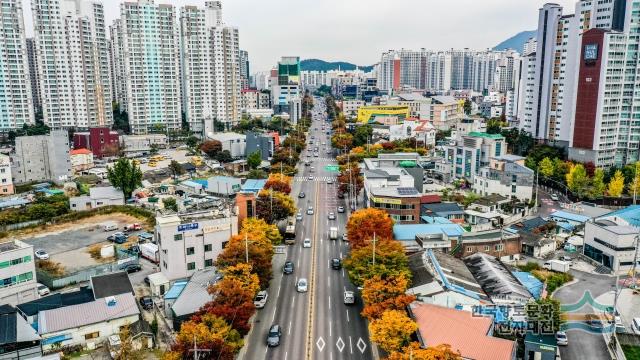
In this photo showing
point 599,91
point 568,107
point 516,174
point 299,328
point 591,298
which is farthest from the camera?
point 568,107

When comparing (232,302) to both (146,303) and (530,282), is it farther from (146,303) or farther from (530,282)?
(530,282)

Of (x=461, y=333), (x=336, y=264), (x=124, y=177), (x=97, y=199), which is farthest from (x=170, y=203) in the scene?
(x=461, y=333)

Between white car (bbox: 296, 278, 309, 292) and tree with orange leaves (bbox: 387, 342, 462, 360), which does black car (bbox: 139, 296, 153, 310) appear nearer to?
white car (bbox: 296, 278, 309, 292)

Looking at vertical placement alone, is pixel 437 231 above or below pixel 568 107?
below

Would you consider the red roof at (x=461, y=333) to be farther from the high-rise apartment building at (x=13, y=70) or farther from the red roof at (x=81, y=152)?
the high-rise apartment building at (x=13, y=70)

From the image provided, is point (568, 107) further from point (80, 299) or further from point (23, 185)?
point (23, 185)

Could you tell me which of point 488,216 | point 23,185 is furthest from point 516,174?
point 23,185
